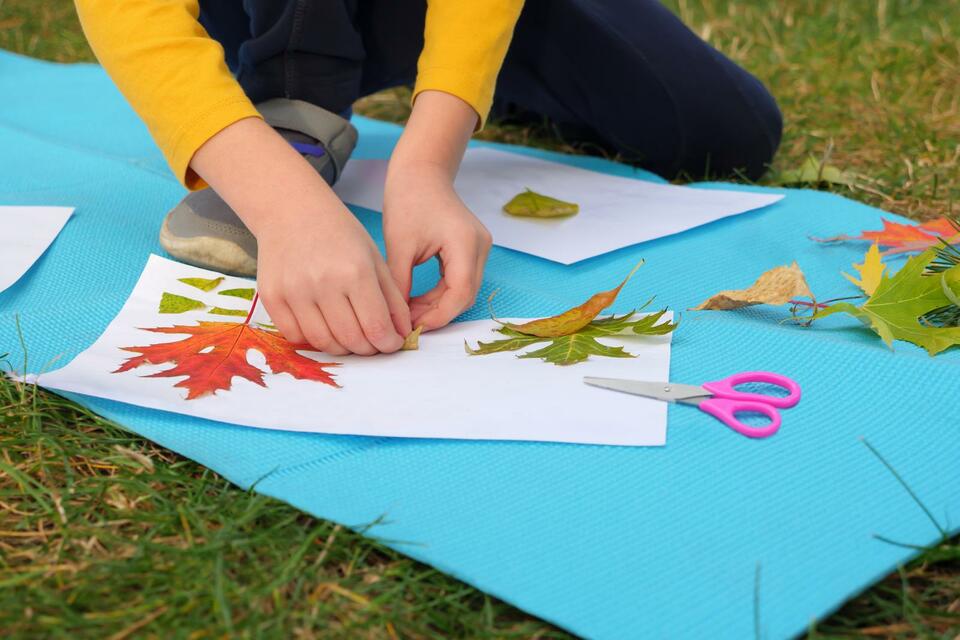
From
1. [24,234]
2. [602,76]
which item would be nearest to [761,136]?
[602,76]

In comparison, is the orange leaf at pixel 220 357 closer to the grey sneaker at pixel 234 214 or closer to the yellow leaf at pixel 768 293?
the grey sneaker at pixel 234 214

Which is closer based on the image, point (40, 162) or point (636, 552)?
point (636, 552)

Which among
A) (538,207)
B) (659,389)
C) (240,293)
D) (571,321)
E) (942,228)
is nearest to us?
(659,389)

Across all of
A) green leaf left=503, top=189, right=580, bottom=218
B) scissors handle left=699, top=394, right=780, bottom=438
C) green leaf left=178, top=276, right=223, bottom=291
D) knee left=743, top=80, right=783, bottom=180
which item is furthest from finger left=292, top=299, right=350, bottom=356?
knee left=743, top=80, right=783, bottom=180

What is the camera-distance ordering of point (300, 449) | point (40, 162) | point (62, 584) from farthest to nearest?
point (40, 162)
point (300, 449)
point (62, 584)

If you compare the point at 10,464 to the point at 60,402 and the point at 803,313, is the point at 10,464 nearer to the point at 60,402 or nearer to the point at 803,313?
the point at 60,402

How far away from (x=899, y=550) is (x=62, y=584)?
1.78 ft

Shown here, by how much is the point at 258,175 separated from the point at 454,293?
8.1 inches

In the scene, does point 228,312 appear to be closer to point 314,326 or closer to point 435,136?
point 314,326

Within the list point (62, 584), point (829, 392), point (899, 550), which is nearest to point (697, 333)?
point (829, 392)

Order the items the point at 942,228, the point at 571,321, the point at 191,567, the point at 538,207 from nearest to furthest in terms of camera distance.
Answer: the point at 191,567 → the point at 571,321 → the point at 942,228 → the point at 538,207

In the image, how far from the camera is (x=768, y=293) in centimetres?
94

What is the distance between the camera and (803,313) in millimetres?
956

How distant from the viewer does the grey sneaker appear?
3.35 feet
